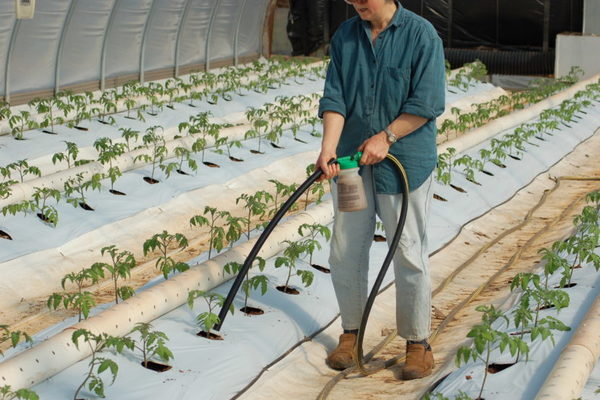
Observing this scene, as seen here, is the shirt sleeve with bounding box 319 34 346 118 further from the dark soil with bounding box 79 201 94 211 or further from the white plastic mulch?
the dark soil with bounding box 79 201 94 211

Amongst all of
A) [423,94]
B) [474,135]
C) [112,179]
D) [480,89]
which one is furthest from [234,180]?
[480,89]

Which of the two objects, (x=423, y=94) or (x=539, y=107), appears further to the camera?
(x=539, y=107)

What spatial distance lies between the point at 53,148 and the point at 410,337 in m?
5.01

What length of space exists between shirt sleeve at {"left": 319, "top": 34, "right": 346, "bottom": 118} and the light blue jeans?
27 centimetres

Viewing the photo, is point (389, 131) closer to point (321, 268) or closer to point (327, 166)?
point (327, 166)

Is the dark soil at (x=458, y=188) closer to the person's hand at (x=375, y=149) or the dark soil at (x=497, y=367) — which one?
the dark soil at (x=497, y=367)

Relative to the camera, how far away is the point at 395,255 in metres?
4.07

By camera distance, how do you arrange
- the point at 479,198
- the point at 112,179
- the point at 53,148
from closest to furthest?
the point at 112,179
the point at 479,198
the point at 53,148

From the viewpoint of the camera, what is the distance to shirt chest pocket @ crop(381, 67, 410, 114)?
→ 12.8 feet

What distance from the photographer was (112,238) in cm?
646

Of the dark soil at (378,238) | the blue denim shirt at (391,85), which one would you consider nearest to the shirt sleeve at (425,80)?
the blue denim shirt at (391,85)

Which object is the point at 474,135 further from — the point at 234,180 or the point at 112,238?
the point at 112,238

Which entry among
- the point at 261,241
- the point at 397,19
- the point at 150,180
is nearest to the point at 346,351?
the point at 261,241

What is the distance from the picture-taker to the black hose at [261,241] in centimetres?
395
